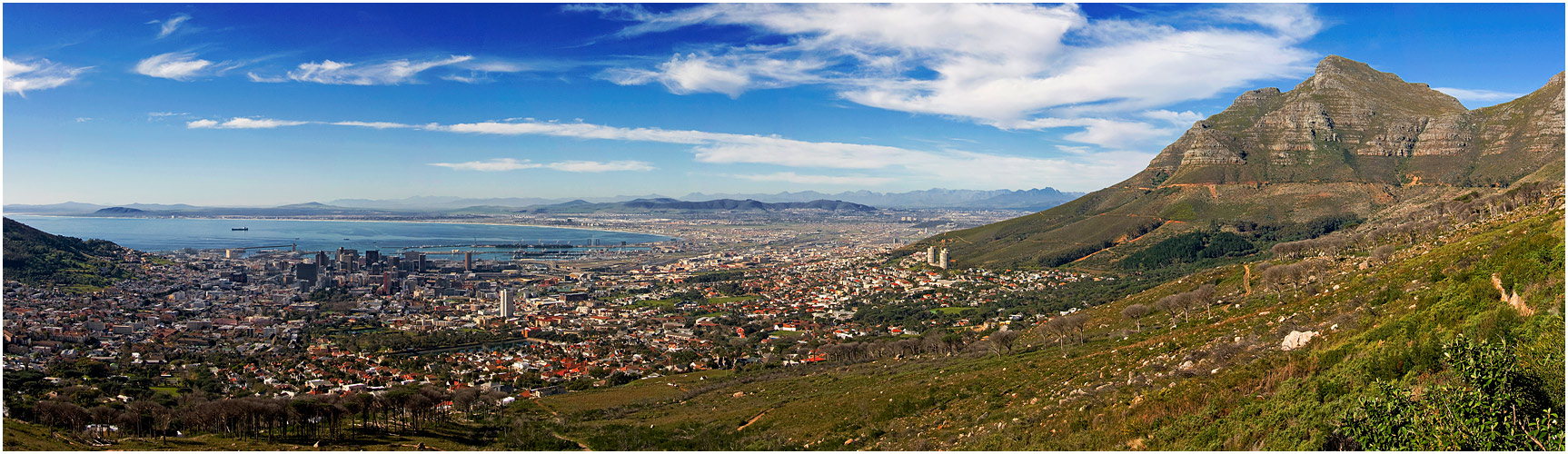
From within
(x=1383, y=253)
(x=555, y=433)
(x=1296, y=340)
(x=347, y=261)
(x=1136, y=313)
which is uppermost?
(x=1383, y=253)

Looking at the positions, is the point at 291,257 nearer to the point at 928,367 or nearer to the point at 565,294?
the point at 565,294

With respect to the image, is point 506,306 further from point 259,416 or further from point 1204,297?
point 1204,297

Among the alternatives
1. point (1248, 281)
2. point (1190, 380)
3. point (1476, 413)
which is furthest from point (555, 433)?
point (1248, 281)

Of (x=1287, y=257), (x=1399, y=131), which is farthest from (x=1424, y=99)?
(x=1287, y=257)

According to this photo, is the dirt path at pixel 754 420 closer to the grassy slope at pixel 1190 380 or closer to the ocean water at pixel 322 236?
the grassy slope at pixel 1190 380

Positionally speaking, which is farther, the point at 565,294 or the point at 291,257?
the point at 291,257
